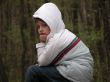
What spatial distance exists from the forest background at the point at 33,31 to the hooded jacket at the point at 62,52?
323cm

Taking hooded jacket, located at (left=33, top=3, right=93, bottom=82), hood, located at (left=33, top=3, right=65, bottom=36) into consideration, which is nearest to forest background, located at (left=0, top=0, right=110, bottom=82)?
hooded jacket, located at (left=33, top=3, right=93, bottom=82)

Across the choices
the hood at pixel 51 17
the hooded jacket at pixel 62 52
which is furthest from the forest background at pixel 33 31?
the hood at pixel 51 17

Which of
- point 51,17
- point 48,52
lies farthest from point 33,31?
point 48,52

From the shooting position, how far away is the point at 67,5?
8.25 metres

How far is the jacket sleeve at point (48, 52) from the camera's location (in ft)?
14.2

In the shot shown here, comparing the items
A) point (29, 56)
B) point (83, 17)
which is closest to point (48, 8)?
point (83, 17)

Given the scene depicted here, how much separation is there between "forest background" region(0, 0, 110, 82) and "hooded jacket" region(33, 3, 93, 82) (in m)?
3.23

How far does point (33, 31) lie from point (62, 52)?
420 centimetres

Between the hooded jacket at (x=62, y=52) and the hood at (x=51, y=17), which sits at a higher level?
the hood at (x=51, y=17)

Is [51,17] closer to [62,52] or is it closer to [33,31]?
[62,52]

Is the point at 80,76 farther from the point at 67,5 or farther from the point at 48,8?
the point at 67,5

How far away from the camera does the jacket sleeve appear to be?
432 cm

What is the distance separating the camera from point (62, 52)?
4398 millimetres

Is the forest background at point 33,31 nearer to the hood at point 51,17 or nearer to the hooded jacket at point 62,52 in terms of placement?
the hooded jacket at point 62,52
